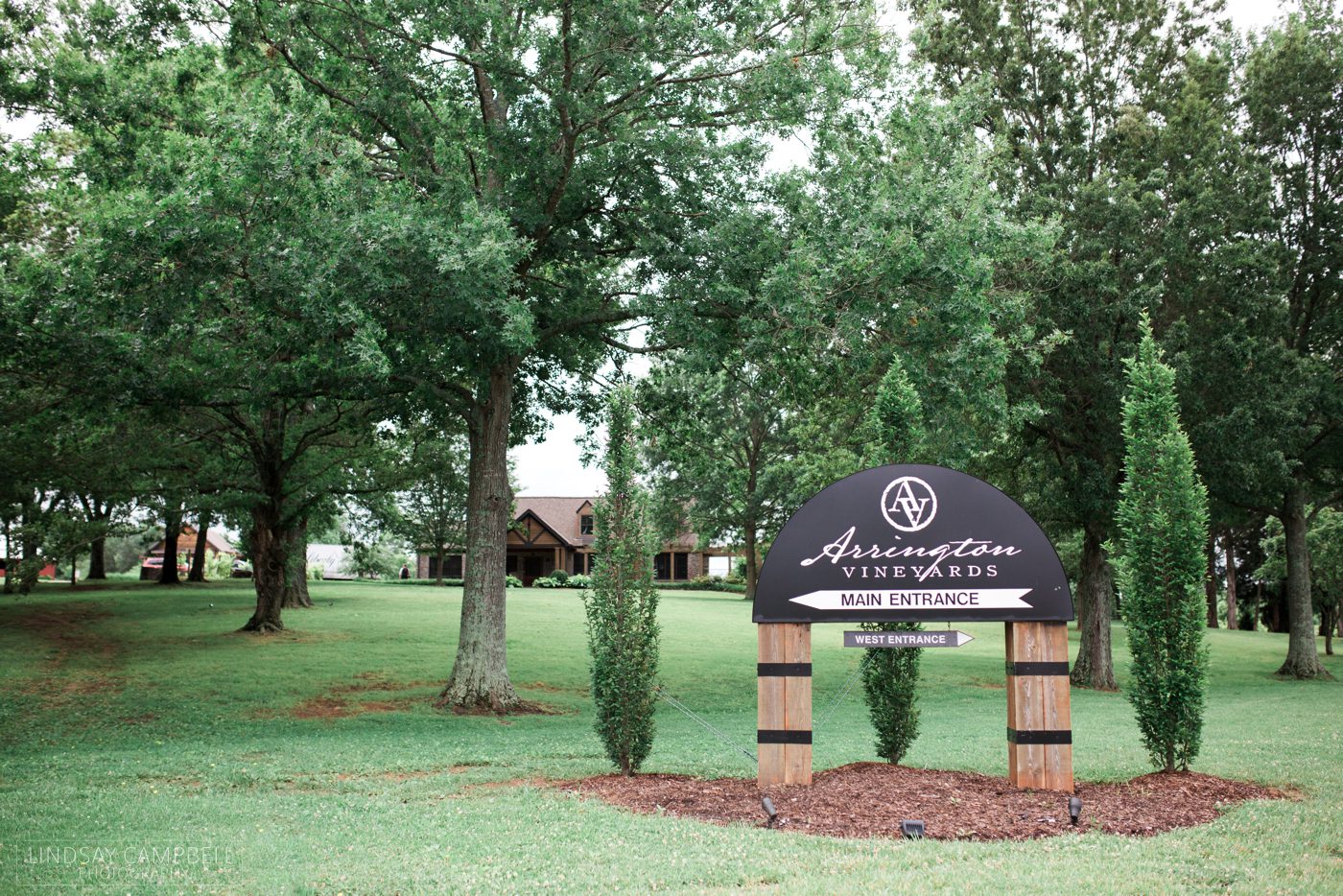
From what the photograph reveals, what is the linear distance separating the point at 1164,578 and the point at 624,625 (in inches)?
211

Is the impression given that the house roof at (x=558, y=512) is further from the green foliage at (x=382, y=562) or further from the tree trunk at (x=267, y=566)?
the tree trunk at (x=267, y=566)

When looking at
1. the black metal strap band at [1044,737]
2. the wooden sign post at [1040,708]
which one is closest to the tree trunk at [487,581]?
the wooden sign post at [1040,708]

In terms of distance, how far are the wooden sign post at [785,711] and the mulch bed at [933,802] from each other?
0.62 feet

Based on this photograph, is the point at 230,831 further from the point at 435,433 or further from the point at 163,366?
the point at 435,433

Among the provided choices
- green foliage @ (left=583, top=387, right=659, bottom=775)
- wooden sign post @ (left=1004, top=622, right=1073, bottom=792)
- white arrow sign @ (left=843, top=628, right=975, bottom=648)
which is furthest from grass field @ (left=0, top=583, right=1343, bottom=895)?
white arrow sign @ (left=843, top=628, right=975, bottom=648)

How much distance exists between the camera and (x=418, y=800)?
31.4 ft

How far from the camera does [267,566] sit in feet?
88.5

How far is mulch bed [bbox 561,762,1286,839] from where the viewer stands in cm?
773

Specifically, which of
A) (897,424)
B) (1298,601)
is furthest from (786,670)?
(1298,601)

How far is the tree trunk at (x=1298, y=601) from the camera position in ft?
96.1

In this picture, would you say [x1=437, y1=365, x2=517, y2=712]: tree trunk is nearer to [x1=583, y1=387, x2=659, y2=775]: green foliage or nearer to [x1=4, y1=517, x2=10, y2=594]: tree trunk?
[x1=583, y1=387, x2=659, y2=775]: green foliage

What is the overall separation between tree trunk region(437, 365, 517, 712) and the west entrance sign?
9.80 metres

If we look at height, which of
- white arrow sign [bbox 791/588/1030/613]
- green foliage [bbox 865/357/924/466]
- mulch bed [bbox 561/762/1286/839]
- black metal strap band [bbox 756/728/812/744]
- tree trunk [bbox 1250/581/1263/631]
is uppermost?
green foliage [bbox 865/357/924/466]

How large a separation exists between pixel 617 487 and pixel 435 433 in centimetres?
1377
